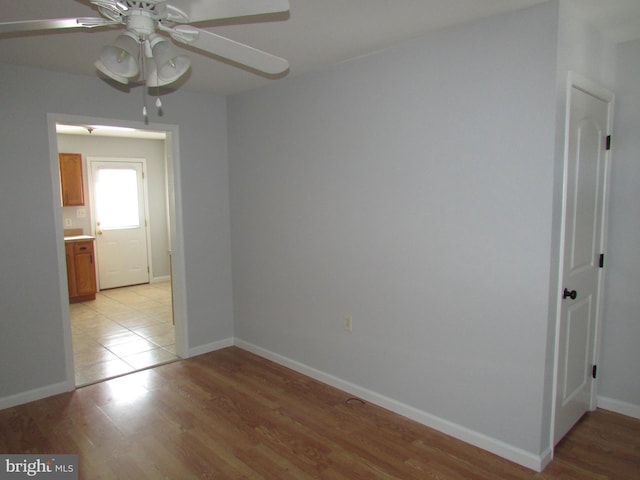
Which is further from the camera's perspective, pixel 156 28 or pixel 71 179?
pixel 71 179

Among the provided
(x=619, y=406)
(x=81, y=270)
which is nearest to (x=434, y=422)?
(x=619, y=406)

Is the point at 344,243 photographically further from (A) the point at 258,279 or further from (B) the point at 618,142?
(B) the point at 618,142

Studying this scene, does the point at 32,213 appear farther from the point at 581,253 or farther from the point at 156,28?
the point at 581,253

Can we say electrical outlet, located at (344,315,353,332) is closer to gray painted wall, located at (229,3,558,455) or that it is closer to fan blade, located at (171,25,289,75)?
gray painted wall, located at (229,3,558,455)

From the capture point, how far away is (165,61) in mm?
1726

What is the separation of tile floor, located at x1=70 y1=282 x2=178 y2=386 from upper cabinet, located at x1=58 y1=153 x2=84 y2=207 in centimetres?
152

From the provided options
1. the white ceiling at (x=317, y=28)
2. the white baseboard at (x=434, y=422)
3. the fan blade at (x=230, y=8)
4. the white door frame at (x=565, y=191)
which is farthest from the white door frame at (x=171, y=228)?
the white door frame at (x=565, y=191)

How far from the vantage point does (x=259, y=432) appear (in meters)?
2.87

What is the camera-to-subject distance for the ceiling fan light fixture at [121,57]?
1607 mm

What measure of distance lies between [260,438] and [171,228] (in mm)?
2201

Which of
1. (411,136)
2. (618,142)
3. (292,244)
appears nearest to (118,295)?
(292,244)

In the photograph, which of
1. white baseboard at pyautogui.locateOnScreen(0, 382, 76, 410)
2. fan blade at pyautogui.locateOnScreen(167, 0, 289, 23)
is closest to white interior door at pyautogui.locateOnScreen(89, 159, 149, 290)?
white baseboard at pyautogui.locateOnScreen(0, 382, 76, 410)

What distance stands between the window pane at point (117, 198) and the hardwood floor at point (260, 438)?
414 cm

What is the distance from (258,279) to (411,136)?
2.09m
